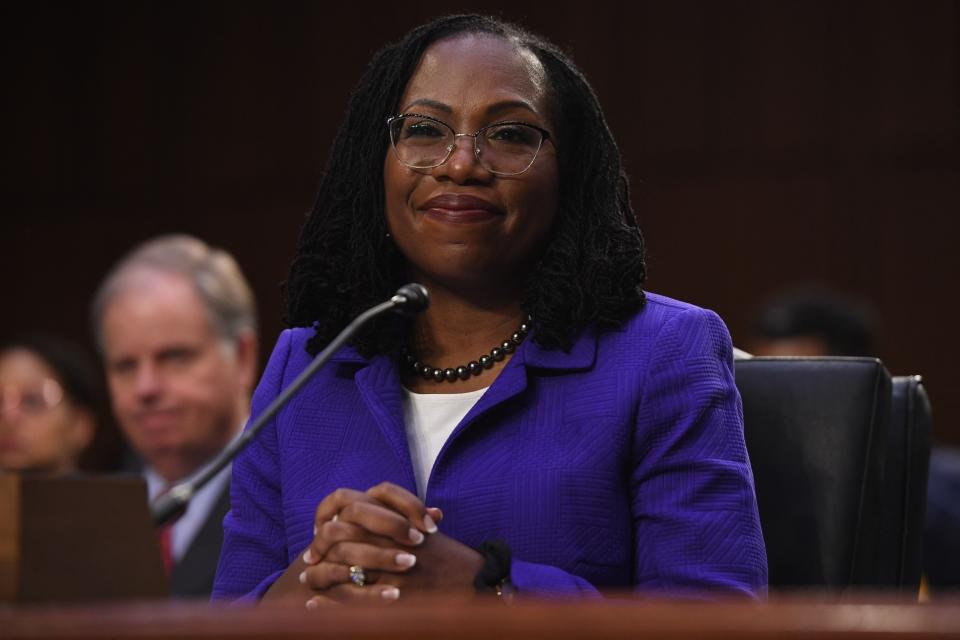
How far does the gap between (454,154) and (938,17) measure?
3306 millimetres

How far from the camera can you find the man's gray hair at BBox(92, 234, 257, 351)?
123 inches

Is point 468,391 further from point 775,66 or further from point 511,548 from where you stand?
point 775,66

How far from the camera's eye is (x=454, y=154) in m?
1.65

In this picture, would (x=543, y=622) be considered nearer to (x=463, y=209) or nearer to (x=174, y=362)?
(x=463, y=209)

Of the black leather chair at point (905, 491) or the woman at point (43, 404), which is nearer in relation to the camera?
the black leather chair at point (905, 491)

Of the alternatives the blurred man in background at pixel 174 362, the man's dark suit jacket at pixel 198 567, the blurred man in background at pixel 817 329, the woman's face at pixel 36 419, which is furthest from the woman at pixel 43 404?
the blurred man in background at pixel 817 329

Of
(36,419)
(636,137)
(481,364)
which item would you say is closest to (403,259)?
(481,364)

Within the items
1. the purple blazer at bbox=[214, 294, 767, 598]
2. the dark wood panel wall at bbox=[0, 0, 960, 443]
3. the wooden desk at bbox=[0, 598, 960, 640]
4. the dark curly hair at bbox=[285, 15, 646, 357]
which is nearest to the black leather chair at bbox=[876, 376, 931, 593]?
the purple blazer at bbox=[214, 294, 767, 598]

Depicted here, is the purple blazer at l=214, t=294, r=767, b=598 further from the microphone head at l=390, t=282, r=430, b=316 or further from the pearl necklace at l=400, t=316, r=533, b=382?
the microphone head at l=390, t=282, r=430, b=316

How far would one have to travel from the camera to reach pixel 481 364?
172 cm

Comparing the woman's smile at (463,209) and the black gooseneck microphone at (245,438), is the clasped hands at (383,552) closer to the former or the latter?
the black gooseneck microphone at (245,438)

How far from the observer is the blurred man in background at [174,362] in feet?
9.94

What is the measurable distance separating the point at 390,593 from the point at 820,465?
66 cm

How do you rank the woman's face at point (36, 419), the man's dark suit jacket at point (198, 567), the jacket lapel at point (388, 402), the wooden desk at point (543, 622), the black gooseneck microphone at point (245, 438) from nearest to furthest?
the wooden desk at point (543, 622), the black gooseneck microphone at point (245, 438), the jacket lapel at point (388, 402), the man's dark suit jacket at point (198, 567), the woman's face at point (36, 419)
